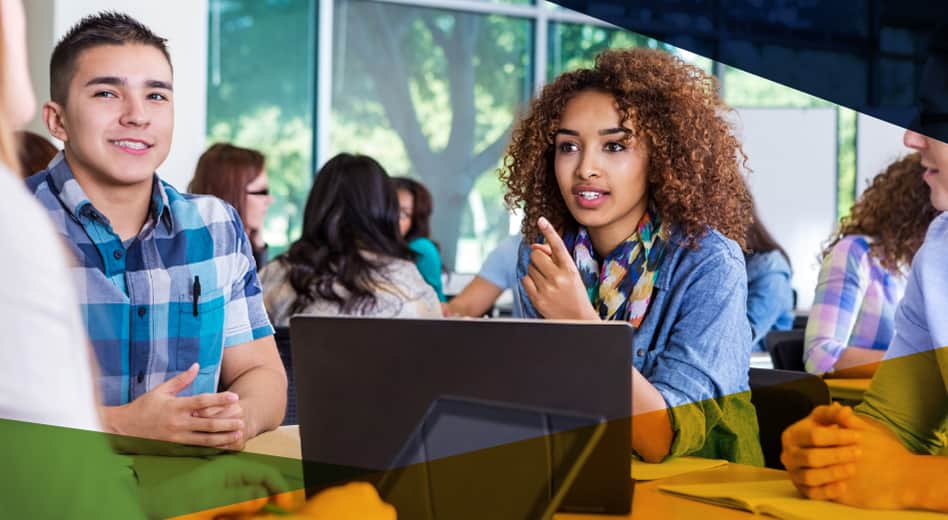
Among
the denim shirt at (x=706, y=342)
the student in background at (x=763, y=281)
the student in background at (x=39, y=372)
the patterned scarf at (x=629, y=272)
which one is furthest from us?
the student in background at (x=763, y=281)

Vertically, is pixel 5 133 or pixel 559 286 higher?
pixel 5 133

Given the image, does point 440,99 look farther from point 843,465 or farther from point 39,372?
point 39,372

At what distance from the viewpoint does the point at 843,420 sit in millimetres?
1118

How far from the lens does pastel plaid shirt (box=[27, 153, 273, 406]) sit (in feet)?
4.91

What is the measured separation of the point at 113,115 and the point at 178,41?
3.31 m

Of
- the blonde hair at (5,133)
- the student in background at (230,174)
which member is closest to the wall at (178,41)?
the student in background at (230,174)

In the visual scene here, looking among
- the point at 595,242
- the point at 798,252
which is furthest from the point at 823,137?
the point at 595,242

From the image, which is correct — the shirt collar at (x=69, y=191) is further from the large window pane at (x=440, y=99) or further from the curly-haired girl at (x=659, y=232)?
the large window pane at (x=440, y=99)

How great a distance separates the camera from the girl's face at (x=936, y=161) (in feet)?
4.80

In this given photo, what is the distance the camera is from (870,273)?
2771 mm

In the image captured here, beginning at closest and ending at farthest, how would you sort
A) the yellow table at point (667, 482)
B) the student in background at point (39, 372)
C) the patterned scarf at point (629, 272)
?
the student in background at point (39, 372)
the yellow table at point (667, 482)
the patterned scarf at point (629, 272)

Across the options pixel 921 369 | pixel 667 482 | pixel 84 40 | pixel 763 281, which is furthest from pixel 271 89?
pixel 667 482

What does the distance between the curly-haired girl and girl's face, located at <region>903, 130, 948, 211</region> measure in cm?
29

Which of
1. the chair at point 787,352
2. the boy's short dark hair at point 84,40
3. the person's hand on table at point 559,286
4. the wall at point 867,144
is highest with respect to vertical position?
the wall at point 867,144
